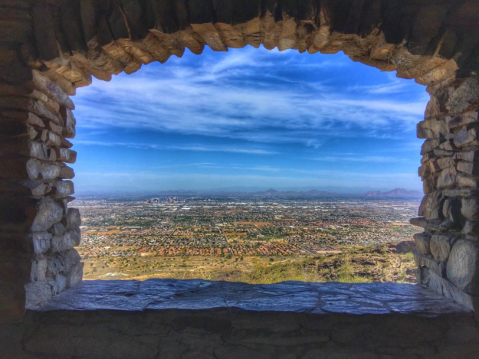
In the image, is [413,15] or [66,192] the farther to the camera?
[66,192]

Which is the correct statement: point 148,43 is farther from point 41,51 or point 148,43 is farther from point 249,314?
point 249,314

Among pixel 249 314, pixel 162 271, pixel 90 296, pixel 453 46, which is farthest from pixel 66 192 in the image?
pixel 453 46

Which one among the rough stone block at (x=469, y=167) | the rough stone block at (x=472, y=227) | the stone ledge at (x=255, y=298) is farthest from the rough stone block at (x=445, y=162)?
the stone ledge at (x=255, y=298)

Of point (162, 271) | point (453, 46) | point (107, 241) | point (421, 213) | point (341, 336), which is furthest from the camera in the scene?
point (107, 241)

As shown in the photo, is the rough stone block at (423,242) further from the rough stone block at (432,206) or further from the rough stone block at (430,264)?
the rough stone block at (432,206)

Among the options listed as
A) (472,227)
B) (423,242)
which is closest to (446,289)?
(423,242)

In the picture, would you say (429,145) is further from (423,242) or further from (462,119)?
(423,242)
